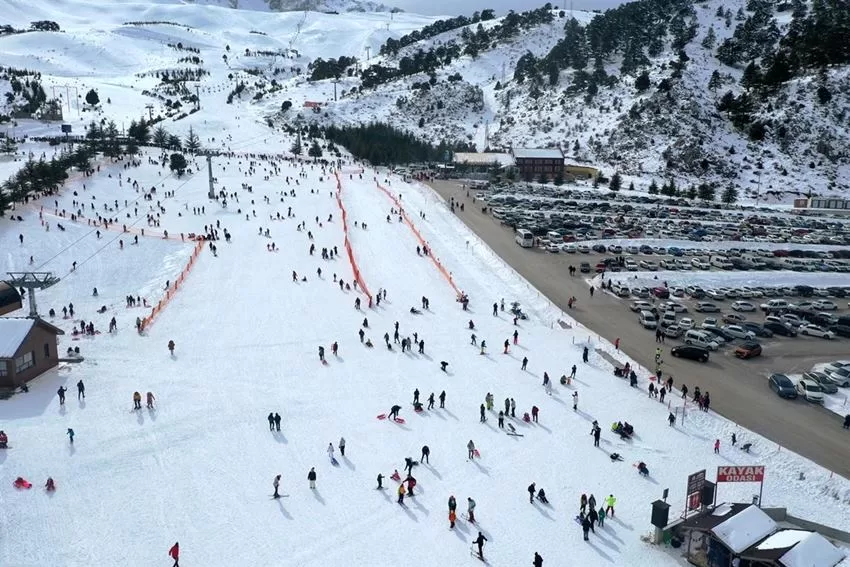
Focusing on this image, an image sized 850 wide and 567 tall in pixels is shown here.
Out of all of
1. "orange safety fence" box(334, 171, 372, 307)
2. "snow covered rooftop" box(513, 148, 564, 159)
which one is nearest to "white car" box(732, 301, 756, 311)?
"orange safety fence" box(334, 171, 372, 307)

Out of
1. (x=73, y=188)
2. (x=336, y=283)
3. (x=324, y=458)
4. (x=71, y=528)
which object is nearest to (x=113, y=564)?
(x=71, y=528)

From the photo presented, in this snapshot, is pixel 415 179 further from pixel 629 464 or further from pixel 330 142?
pixel 629 464

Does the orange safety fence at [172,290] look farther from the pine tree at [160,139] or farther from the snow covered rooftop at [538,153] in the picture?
the pine tree at [160,139]

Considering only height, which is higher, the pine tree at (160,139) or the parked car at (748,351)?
the pine tree at (160,139)

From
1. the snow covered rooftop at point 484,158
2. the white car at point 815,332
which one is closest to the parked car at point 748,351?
the white car at point 815,332

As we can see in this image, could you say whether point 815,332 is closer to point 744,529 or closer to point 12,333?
point 744,529

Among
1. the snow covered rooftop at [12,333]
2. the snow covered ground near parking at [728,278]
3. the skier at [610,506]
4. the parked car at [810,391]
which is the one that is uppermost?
the snow covered rooftop at [12,333]

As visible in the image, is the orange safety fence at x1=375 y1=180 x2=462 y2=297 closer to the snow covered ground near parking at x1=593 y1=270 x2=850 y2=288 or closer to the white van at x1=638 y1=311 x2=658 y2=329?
the snow covered ground near parking at x1=593 y1=270 x2=850 y2=288
